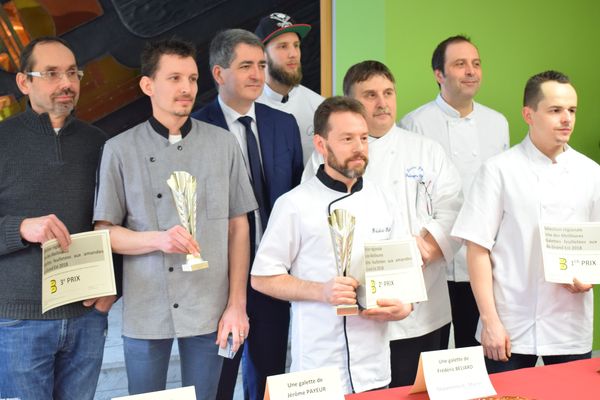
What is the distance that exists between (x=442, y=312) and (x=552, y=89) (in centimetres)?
92

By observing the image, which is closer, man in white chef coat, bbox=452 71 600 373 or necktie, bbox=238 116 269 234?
man in white chef coat, bbox=452 71 600 373

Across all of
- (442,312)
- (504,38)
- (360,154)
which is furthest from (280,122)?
(504,38)

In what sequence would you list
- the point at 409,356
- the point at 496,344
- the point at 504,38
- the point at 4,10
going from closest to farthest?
the point at 496,344 < the point at 409,356 < the point at 4,10 < the point at 504,38

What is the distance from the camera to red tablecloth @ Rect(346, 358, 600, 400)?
1583mm

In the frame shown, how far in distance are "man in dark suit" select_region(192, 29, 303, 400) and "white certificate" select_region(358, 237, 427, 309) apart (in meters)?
0.70

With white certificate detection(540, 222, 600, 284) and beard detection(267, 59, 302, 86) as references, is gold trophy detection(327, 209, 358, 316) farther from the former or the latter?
beard detection(267, 59, 302, 86)

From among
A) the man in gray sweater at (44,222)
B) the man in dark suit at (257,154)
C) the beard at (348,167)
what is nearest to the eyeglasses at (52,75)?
the man in gray sweater at (44,222)

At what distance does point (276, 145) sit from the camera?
103 inches

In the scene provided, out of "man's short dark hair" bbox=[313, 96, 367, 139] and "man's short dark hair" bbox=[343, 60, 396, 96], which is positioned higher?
"man's short dark hair" bbox=[343, 60, 396, 96]

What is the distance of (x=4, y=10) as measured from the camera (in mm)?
3195

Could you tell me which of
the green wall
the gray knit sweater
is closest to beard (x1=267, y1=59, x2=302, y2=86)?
the green wall

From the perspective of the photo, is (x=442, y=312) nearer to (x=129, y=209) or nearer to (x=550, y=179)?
(x=550, y=179)

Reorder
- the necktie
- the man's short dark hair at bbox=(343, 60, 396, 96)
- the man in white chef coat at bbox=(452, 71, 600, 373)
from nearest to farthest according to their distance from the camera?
the man in white chef coat at bbox=(452, 71, 600, 373)
the man's short dark hair at bbox=(343, 60, 396, 96)
the necktie

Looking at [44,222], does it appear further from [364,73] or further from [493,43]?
[493,43]
